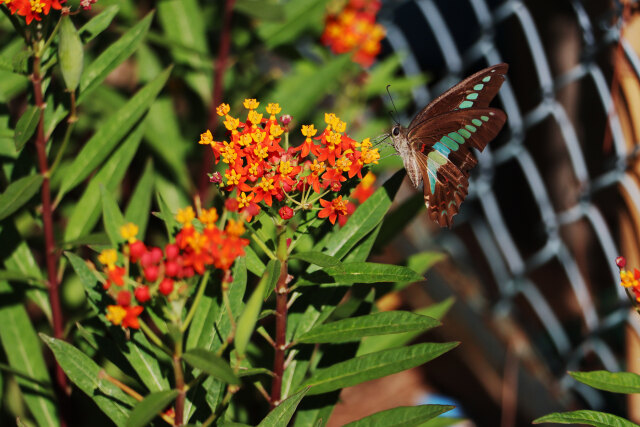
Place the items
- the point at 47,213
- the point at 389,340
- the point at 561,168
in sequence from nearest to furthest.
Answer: the point at 47,213, the point at 389,340, the point at 561,168

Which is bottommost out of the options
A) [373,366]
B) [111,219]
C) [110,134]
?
[373,366]

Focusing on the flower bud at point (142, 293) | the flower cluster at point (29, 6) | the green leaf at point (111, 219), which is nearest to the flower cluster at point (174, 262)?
the flower bud at point (142, 293)

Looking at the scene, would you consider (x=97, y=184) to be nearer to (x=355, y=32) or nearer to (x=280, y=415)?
(x=280, y=415)

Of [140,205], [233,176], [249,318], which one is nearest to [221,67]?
[140,205]

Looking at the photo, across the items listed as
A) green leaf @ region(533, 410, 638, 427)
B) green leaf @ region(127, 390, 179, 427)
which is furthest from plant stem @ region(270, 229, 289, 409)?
green leaf @ region(533, 410, 638, 427)

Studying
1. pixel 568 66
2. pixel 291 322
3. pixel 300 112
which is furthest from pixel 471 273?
pixel 291 322
